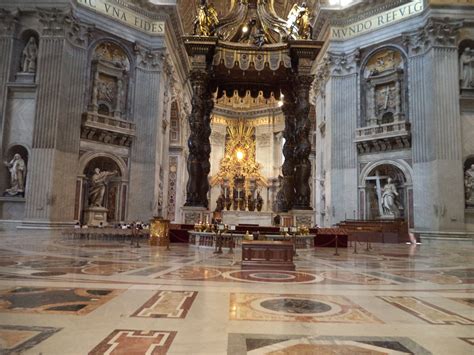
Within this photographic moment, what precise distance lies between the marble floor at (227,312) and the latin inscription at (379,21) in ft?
51.1

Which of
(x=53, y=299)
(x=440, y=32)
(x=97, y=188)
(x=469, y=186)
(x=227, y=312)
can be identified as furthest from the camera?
(x=97, y=188)

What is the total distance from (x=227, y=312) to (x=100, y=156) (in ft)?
50.5

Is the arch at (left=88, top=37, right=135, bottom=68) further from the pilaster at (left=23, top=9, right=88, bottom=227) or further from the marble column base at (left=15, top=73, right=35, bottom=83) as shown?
the marble column base at (left=15, top=73, right=35, bottom=83)

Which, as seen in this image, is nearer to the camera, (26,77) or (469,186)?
(469,186)

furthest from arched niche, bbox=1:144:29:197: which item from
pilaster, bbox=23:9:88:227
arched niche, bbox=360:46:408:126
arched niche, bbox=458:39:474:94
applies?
arched niche, bbox=458:39:474:94

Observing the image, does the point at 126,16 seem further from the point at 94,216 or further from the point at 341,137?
the point at 341,137

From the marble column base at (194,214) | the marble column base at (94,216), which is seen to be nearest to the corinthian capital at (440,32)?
the marble column base at (194,214)

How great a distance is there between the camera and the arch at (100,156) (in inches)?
647

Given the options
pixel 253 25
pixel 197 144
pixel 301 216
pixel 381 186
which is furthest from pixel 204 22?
pixel 381 186

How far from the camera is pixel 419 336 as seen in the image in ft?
8.13

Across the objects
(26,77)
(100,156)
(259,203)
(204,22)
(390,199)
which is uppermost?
(204,22)

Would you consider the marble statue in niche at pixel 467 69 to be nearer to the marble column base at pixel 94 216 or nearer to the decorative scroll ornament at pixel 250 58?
the decorative scroll ornament at pixel 250 58

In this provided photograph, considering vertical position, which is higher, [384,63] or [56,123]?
[384,63]

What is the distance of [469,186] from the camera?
15570 mm
